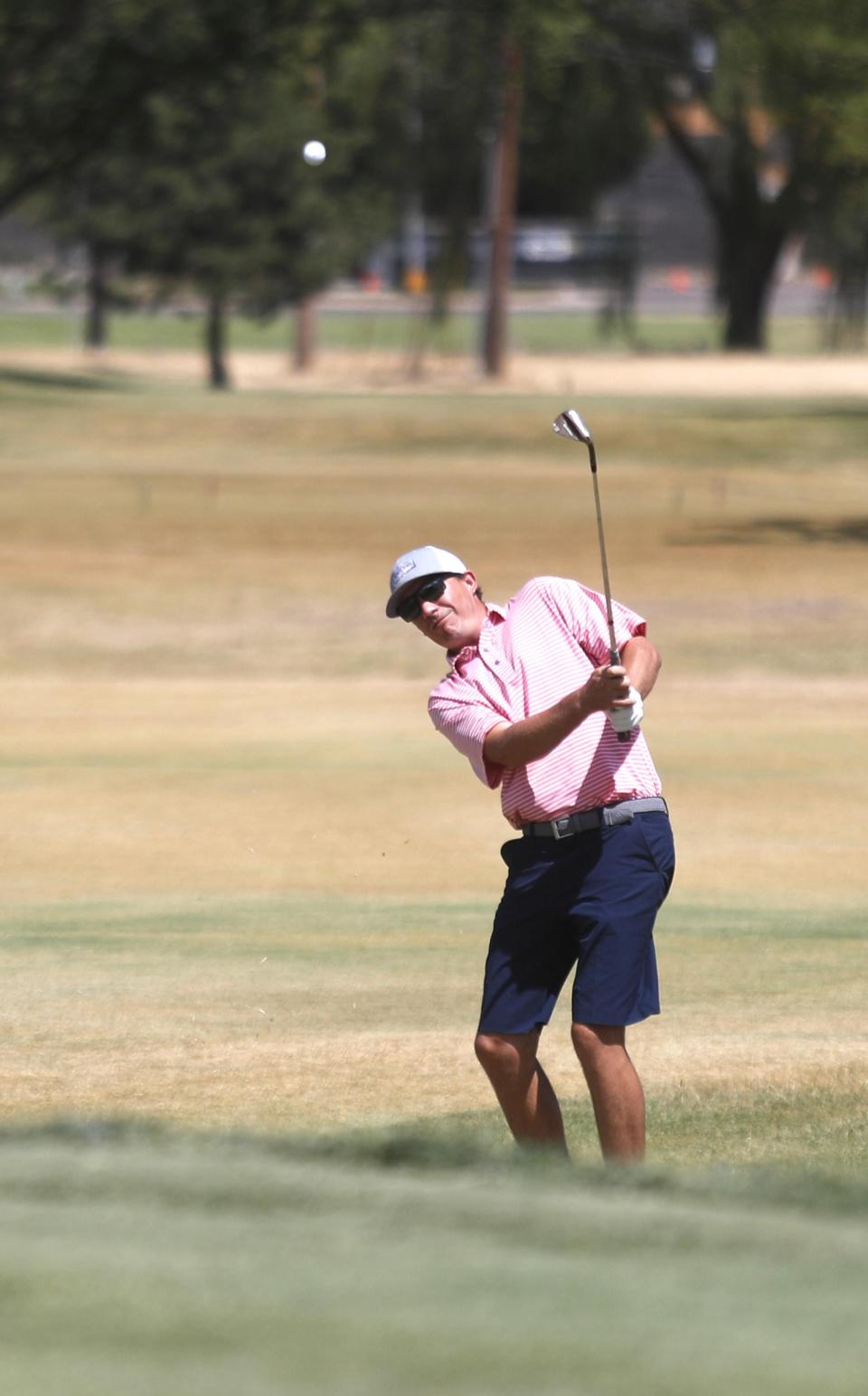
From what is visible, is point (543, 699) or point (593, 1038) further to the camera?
point (543, 699)

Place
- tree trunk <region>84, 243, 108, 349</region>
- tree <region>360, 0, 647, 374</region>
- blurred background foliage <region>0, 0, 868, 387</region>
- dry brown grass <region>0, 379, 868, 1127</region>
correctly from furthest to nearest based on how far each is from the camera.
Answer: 1. tree trunk <region>84, 243, 108, 349</region>
2. tree <region>360, 0, 647, 374</region>
3. blurred background foliage <region>0, 0, 868, 387</region>
4. dry brown grass <region>0, 379, 868, 1127</region>

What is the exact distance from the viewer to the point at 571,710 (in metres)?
5.05

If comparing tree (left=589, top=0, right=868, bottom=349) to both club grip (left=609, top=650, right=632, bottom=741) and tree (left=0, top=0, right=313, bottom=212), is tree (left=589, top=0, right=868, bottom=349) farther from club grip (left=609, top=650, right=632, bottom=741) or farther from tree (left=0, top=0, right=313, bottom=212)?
club grip (left=609, top=650, right=632, bottom=741)

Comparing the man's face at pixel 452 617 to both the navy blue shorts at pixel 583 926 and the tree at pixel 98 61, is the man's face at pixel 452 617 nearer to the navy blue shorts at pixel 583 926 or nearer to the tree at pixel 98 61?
the navy blue shorts at pixel 583 926

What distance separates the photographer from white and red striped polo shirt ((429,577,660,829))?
5.32 metres

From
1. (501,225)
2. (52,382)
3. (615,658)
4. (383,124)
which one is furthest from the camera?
(501,225)

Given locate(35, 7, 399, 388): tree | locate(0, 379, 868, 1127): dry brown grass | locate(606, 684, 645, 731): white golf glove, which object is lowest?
locate(0, 379, 868, 1127): dry brown grass

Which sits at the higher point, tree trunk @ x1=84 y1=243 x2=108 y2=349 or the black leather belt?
tree trunk @ x1=84 y1=243 x2=108 y2=349

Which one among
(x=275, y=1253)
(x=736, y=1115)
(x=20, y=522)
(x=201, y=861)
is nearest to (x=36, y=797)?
(x=201, y=861)

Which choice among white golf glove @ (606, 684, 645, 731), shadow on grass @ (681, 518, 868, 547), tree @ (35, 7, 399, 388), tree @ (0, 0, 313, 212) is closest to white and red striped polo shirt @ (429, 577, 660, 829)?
white golf glove @ (606, 684, 645, 731)

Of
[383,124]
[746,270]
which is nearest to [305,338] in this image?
[383,124]

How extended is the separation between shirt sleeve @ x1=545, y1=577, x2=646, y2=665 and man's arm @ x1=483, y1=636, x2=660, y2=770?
0.06m

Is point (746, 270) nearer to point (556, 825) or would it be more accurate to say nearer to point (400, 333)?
point (400, 333)

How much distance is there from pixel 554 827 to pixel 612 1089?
60 cm
